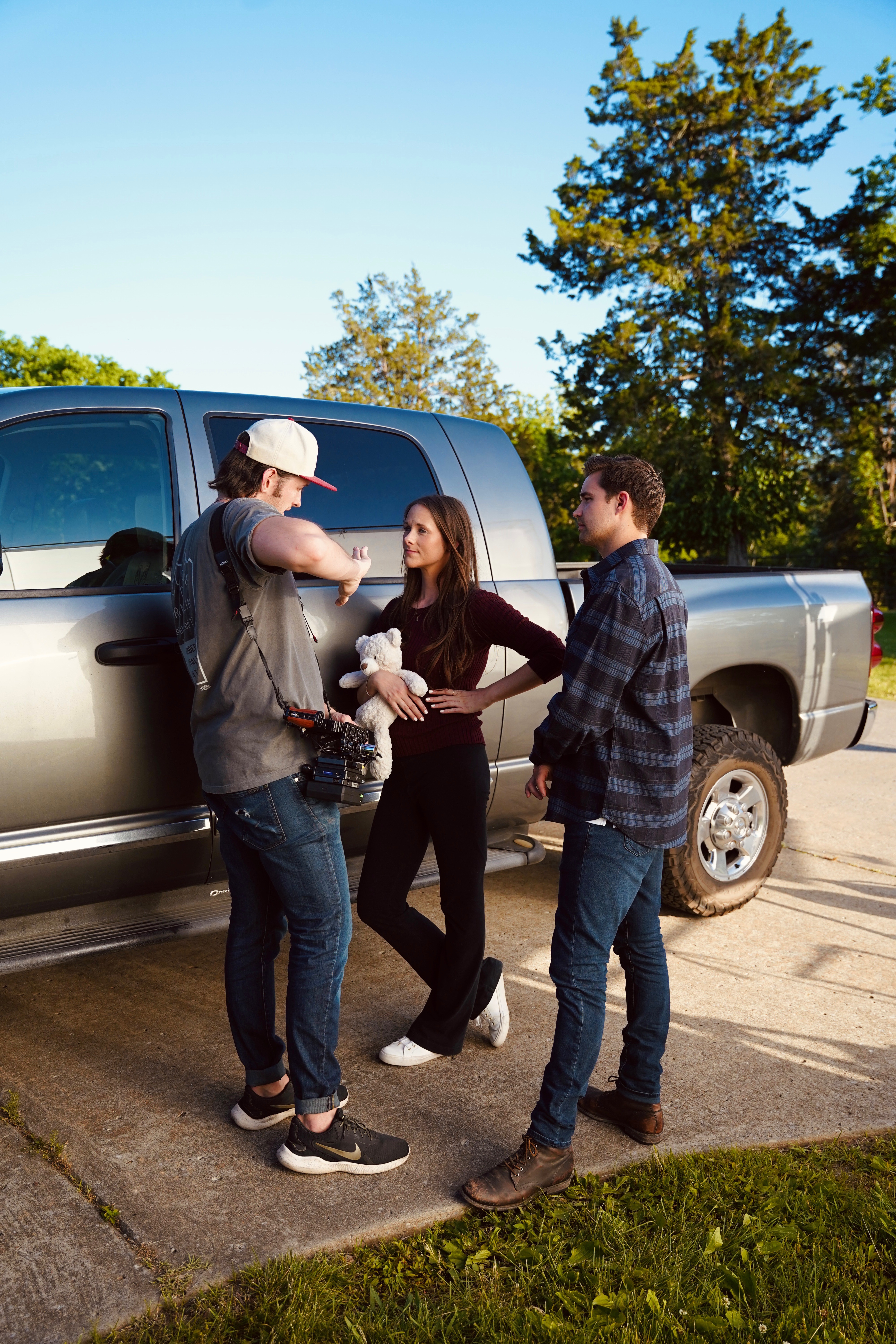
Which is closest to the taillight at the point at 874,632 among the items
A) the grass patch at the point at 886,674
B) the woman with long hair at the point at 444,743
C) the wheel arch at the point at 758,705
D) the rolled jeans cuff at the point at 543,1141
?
the wheel arch at the point at 758,705

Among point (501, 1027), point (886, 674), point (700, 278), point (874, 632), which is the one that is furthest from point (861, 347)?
point (501, 1027)

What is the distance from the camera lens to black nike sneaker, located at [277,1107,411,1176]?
2.56m

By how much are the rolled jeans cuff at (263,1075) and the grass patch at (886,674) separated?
529 cm

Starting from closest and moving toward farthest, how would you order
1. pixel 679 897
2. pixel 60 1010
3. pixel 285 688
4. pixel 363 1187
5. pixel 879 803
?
pixel 285 688 → pixel 363 1187 → pixel 60 1010 → pixel 679 897 → pixel 879 803

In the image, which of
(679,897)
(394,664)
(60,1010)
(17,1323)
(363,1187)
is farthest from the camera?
(679,897)

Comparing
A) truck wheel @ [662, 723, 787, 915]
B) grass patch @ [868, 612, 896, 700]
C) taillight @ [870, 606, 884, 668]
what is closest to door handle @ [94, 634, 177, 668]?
truck wheel @ [662, 723, 787, 915]

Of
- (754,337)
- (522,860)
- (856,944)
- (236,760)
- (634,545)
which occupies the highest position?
(754,337)

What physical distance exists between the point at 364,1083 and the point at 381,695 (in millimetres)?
1218

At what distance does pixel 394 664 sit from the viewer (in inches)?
113

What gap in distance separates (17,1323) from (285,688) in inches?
56.2

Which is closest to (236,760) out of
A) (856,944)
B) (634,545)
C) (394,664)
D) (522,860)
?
(394,664)

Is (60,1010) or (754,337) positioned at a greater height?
(754,337)

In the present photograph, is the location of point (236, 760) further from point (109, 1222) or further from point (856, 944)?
point (856, 944)

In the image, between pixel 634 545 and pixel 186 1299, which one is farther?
pixel 634 545
